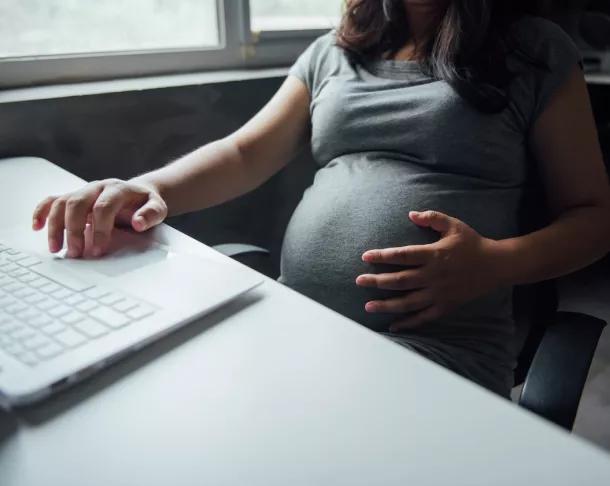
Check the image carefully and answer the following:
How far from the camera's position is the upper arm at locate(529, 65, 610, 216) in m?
0.80

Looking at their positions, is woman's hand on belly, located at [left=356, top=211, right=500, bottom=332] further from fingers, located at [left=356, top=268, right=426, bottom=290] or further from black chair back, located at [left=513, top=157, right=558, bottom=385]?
black chair back, located at [left=513, top=157, right=558, bottom=385]

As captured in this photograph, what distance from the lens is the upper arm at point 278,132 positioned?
38.7 inches

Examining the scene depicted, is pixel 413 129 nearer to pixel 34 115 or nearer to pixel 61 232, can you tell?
pixel 61 232

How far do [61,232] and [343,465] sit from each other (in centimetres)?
43

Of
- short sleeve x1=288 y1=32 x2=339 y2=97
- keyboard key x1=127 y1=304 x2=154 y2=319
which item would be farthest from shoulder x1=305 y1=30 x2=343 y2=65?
keyboard key x1=127 y1=304 x2=154 y2=319

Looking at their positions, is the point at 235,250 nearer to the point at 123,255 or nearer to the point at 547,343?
the point at 123,255

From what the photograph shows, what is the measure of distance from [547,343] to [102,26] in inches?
43.0

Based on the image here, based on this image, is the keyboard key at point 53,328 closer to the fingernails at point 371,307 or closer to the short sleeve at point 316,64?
the fingernails at point 371,307

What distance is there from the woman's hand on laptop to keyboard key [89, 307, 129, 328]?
0.47ft

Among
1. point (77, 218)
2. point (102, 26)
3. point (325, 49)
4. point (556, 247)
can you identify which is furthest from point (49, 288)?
point (102, 26)

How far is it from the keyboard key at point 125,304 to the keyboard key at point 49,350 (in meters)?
0.07

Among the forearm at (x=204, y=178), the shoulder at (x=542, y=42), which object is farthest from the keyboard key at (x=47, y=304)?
the shoulder at (x=542, y=42)

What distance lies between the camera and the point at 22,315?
1.58 feet

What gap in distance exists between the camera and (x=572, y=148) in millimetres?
798
